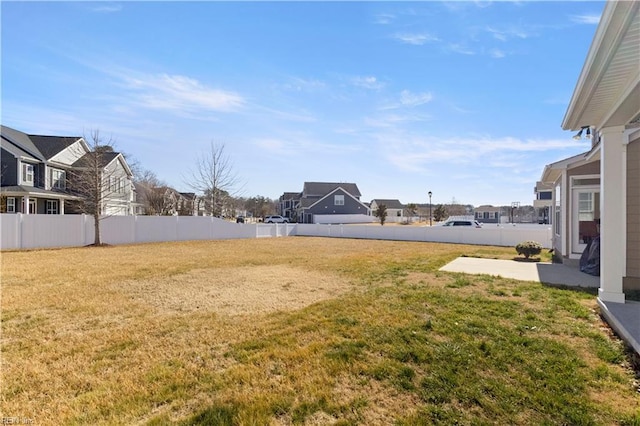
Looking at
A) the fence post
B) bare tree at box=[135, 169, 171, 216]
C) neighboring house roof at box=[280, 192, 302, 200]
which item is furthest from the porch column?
neighboring house roof at box=[280, 192, 302, 200]

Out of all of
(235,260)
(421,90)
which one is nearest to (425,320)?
(235,260)

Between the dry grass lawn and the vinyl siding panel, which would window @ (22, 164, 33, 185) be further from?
the vinyl siding panel

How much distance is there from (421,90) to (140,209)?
35190 mm

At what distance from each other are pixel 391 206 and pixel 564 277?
53986 millimetres

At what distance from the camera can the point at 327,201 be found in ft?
151

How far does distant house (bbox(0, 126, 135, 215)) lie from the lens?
66.1 feet

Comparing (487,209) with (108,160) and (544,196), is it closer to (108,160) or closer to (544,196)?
(544,196)

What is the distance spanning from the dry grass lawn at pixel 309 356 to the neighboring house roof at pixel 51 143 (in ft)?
73.0

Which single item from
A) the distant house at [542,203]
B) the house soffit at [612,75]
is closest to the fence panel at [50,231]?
the house soffit at [612,75]

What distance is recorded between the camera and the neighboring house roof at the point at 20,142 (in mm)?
21062

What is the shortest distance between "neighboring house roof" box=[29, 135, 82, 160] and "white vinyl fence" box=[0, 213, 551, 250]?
1016 cm

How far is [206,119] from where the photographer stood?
16.5m

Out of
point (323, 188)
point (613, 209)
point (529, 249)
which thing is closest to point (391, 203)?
point (323, 188)

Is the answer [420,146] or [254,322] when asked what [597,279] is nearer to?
[254,322]
